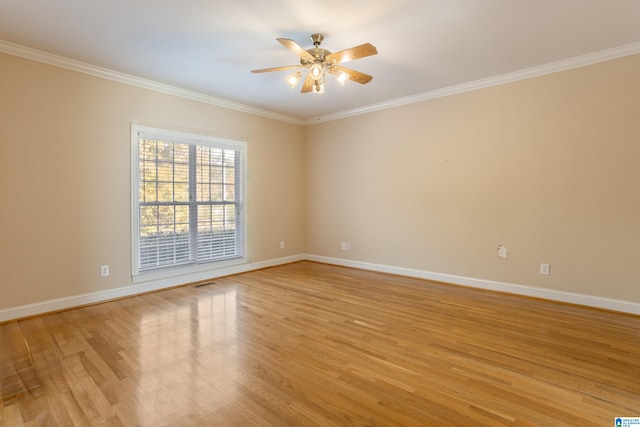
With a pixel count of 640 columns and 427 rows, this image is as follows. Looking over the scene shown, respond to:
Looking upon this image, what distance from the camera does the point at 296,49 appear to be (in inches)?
105

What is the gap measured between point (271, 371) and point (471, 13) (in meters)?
3.26

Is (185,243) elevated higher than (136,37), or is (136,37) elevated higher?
(136,37)

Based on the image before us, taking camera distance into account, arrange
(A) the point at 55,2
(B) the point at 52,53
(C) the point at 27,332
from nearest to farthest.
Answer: (A) the point at 55,2, (C) the point at 27,332, (B) the point at 52,53

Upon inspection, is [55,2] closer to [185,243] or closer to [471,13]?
[185,243]

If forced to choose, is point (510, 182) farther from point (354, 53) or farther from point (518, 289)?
point (354, 53)

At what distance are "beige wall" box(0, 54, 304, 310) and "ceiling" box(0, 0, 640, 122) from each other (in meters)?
0.35

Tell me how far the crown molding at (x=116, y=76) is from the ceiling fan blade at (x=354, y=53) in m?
2.58

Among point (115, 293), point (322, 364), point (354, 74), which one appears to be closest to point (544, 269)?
point (322, 364)

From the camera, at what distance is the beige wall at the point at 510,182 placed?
3275mm

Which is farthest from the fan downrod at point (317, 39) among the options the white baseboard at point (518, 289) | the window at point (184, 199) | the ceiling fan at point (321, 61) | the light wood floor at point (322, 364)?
the white baseboard at point (518, 289)

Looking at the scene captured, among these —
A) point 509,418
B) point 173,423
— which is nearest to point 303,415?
point 173,423

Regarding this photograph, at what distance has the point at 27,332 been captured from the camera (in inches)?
112

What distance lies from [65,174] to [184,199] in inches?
53.3

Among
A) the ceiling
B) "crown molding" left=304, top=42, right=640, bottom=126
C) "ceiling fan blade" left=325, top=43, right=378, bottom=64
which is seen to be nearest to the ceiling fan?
"ceiling fan blade" left=325, top=43, right=378, bottom=64
